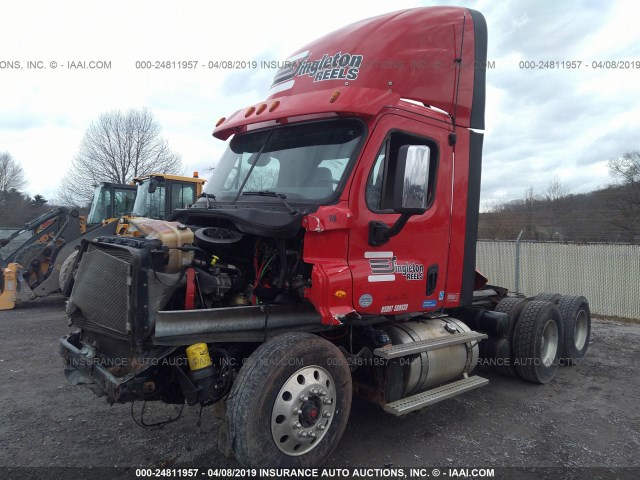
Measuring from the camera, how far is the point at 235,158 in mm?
4539

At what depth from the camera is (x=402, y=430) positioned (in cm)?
441

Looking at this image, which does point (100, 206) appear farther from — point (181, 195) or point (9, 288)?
point (181, 195)

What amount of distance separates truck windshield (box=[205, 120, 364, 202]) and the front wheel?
1267mm

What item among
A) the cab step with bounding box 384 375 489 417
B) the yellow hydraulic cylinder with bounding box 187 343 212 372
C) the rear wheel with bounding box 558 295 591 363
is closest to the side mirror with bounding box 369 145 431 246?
the cab step with bounding box 384 375 489 417

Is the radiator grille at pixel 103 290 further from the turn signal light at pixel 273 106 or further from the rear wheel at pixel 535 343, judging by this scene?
the rear wheel at pixel 535 343

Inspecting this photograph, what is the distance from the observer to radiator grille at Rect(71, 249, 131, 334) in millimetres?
3299

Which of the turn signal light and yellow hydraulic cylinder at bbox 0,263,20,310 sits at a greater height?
the turn signal light

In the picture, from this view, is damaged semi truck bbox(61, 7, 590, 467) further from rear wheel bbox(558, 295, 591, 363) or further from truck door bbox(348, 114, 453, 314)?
rear wheel bbox(558, 295, 591, 363)

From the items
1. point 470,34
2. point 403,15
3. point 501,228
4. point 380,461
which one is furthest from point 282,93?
point 501,228

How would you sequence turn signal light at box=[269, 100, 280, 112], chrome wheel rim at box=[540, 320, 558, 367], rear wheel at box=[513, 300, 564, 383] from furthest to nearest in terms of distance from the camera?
chrome wheel rim at box=[540, 320, 558, 367] → rear wheel at box=[513, 300, 564, 383] → turn signal light at box=[269, 100, 280, 112]

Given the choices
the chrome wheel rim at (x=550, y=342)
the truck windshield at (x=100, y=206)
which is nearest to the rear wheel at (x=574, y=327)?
the chrome wheel rim at (x=550, y=342)

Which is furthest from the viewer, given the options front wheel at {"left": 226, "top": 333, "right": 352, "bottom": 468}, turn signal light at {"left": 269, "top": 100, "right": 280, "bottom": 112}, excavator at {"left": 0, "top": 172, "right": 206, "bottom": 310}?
excavator at {"left": 0, "top": 172, "right": 206, "bottom": 310}

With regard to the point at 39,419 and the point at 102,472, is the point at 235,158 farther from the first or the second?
the point at 39,419

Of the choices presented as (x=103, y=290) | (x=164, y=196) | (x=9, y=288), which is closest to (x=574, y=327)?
(x=103, y=290)
